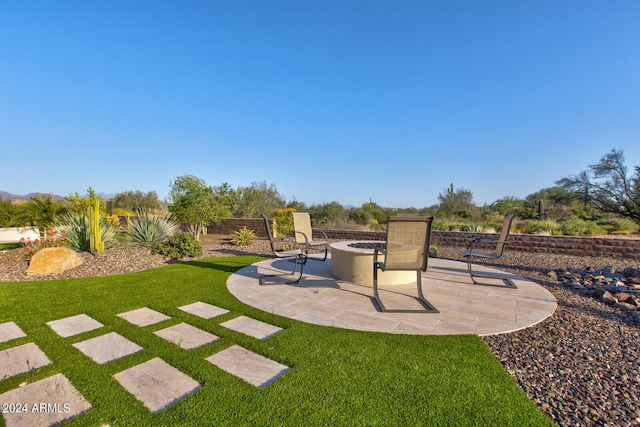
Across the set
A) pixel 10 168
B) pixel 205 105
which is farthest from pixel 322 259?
pixel 10 168

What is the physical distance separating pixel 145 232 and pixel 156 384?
21.6ft

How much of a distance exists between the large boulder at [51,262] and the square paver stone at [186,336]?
4.06 m

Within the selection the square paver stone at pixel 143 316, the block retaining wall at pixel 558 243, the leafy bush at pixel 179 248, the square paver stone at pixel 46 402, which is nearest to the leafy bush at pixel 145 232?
the leafy bush at pixel 179 248

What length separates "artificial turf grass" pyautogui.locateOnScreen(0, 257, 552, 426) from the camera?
1536 mm

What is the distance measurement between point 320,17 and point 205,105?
21.5ft

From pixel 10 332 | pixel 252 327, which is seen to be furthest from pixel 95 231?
pixel 252 327

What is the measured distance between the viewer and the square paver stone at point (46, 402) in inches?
58.2

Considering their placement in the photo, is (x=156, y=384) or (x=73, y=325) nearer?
(x=156, y=384)

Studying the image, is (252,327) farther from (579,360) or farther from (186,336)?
(579,360)

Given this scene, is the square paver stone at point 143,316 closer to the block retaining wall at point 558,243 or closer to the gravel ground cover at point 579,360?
the gravel ground cover at point 579,360

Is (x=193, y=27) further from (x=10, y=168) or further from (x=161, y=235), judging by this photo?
(x=10, y=168)

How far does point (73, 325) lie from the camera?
2.75 metres

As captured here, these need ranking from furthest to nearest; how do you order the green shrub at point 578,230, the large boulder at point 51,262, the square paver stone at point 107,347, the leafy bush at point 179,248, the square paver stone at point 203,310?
the green shrub at point 578,230 → the leafy bush at point 179,248 → the large boulder at point 51,262 → the square paver stone at point 203,310 → the square paver stone at point 107,347

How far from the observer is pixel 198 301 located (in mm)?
3568
